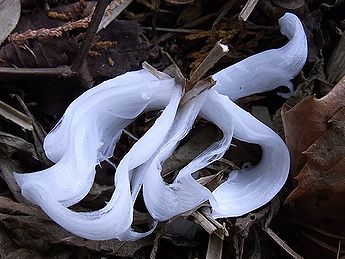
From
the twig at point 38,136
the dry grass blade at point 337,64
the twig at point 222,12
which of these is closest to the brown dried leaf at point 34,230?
the twig at point 38,136

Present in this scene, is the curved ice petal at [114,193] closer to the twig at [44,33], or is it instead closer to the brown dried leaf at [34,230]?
the brown dried leaf at [34,230]

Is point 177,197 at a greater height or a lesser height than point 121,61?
lesser

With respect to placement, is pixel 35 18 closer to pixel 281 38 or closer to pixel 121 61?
pixel 121 61

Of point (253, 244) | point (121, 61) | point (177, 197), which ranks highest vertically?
point (121, 61)

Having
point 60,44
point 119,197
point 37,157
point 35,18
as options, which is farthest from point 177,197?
point 35,18

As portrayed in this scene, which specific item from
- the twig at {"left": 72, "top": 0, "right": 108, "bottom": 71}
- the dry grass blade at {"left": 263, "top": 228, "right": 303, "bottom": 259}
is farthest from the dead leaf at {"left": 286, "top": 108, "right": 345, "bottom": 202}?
the twig at {"left": 72, "top": 0, "right": 108, "bottom": 71}
